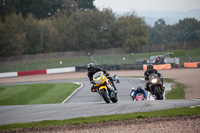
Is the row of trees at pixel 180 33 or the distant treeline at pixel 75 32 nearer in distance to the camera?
the distant treeline at pixel 75 32

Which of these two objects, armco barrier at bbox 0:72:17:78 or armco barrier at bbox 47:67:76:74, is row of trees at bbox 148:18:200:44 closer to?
armco barrier at bbox 47:67:76:74

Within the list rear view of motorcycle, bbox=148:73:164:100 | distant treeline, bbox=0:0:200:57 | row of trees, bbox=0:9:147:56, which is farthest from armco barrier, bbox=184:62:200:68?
row of trees, bbox=0:9:147:56

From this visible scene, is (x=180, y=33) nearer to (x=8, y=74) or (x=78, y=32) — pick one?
(x=78, y=32)

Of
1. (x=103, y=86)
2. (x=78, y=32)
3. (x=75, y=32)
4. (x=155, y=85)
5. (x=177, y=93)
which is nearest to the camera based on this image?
(x=103, y=86)

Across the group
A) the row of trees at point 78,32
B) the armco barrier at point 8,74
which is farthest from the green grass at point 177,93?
the row of trees at point 78,32

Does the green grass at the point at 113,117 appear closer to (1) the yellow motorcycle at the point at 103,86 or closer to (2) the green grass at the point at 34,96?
(1) the yellow motorcycle at the point at 103,86

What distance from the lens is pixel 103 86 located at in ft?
37.3

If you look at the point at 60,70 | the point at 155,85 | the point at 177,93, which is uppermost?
the point at 155,85

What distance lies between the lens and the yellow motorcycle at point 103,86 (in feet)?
37.2

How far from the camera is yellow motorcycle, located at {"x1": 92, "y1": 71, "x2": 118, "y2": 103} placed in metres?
11.3

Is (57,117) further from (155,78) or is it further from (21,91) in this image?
(21,91)

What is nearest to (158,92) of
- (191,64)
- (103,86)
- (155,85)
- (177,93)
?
(155,85)

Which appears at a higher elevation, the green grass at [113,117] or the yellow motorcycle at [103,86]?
the yellow motorcycle at [103,86]

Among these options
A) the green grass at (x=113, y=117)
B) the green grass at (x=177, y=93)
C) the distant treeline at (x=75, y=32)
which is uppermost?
the distant treeline at (x=75, y=32)
